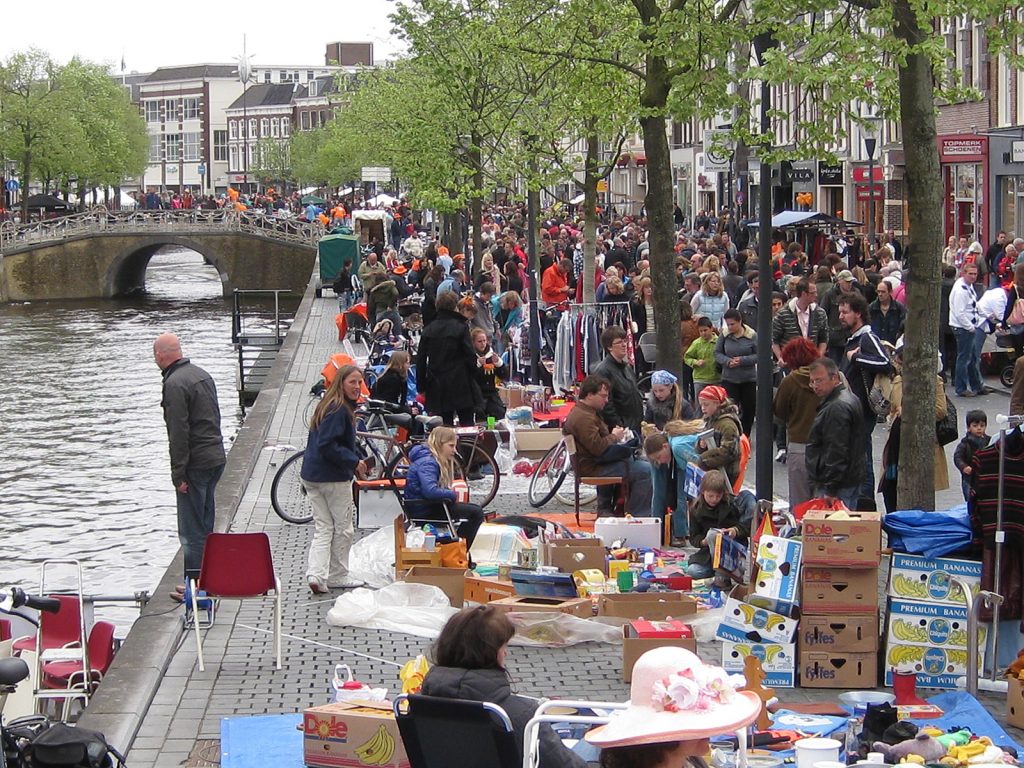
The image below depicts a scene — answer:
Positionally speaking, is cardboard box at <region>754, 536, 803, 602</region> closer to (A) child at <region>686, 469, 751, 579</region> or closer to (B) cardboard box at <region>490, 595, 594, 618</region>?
(B) cardboard box at <region>490, 595, 594, 618</region>

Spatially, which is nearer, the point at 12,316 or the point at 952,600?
the point at 952,600

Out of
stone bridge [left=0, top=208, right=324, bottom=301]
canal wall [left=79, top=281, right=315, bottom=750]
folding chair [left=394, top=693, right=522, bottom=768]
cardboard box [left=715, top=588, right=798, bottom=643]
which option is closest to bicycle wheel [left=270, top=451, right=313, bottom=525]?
canal wall [left=79, top=281, right=315, bottom=750]

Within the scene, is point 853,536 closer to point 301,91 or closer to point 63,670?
point 63,670

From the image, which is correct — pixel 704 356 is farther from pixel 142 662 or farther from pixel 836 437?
pixel 142 662

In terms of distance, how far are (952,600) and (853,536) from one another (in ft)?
2.11

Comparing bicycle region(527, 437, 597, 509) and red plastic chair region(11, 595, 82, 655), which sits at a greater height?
bicycle region(527, 437, 597, 509)

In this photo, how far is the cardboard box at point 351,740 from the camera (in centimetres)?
777

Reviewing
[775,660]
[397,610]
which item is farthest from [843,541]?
[397,610]

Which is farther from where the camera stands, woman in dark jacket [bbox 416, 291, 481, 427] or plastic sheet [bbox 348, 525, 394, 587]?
woman in dark jacket [bbox 416, 291, 481, 427]

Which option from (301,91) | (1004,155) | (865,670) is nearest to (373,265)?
(1004,155)

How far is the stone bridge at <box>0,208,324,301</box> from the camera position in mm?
68562

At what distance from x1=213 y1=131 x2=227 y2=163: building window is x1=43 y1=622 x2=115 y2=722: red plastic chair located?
15355cm

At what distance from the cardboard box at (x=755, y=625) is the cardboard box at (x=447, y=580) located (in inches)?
96.2

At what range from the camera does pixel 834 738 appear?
7906 mm
